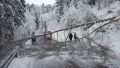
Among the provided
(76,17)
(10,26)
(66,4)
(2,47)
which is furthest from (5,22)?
(66,4)

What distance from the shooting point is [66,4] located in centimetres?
6525

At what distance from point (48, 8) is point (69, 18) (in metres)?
117

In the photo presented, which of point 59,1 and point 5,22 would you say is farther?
point 59,1

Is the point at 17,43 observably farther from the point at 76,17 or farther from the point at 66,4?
the point at 66,4

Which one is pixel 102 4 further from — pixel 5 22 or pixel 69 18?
pixel 5 22

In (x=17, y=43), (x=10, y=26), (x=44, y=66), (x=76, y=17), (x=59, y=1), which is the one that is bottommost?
(x=44, y=66)

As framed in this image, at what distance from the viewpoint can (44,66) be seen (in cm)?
1099

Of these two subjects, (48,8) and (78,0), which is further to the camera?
(48,8)

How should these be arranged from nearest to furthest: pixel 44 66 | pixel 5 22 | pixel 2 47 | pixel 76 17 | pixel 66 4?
pixel 44 66 → pixel 2 47 → pixel 5 22 → pixel 76 17 → pixel 66 4

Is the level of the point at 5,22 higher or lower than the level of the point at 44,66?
higher

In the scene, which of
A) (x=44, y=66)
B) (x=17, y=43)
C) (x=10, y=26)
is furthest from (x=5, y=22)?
(x=44, y=66)

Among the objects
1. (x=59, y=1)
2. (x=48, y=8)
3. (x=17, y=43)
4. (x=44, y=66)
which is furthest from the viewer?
(x=48, y=8)

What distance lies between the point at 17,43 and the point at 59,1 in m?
51.4

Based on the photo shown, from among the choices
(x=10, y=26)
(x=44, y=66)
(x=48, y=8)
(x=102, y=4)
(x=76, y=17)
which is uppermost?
(x=48, y=8)
